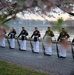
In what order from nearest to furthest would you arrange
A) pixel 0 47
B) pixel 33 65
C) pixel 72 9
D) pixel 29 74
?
pixel 72 9 → pixel 29 74 → pixel 33 65 → pixel 0 47

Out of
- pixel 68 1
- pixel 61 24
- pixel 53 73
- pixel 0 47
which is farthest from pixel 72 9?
pixel 0 47

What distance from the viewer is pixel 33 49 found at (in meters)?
19.2

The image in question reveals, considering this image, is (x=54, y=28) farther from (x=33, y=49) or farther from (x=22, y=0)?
(x=33, y=49)

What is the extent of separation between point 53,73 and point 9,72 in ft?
6.01

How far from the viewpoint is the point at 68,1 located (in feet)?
8.82

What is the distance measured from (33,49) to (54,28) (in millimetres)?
16776

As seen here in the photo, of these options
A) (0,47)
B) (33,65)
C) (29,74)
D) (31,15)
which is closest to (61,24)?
(31,15)

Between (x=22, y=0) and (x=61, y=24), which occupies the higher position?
(x=22, y=0)

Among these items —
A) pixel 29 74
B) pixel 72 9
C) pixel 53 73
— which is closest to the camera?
pixel 72 9

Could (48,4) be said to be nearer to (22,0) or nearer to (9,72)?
(22,0)

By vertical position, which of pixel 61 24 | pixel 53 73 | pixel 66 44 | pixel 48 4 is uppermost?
pixel 48 4

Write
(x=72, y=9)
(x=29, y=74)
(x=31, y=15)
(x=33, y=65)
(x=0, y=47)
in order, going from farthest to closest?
1. (x=0, y=47)
2. (x=33, y=65)
3. (x=29, y=74)
4. (x=31, y=15)
5. (x=72, y=9)

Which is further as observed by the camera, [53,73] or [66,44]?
[53,73]

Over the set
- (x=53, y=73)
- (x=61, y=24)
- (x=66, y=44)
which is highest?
(x=61, y=24)
